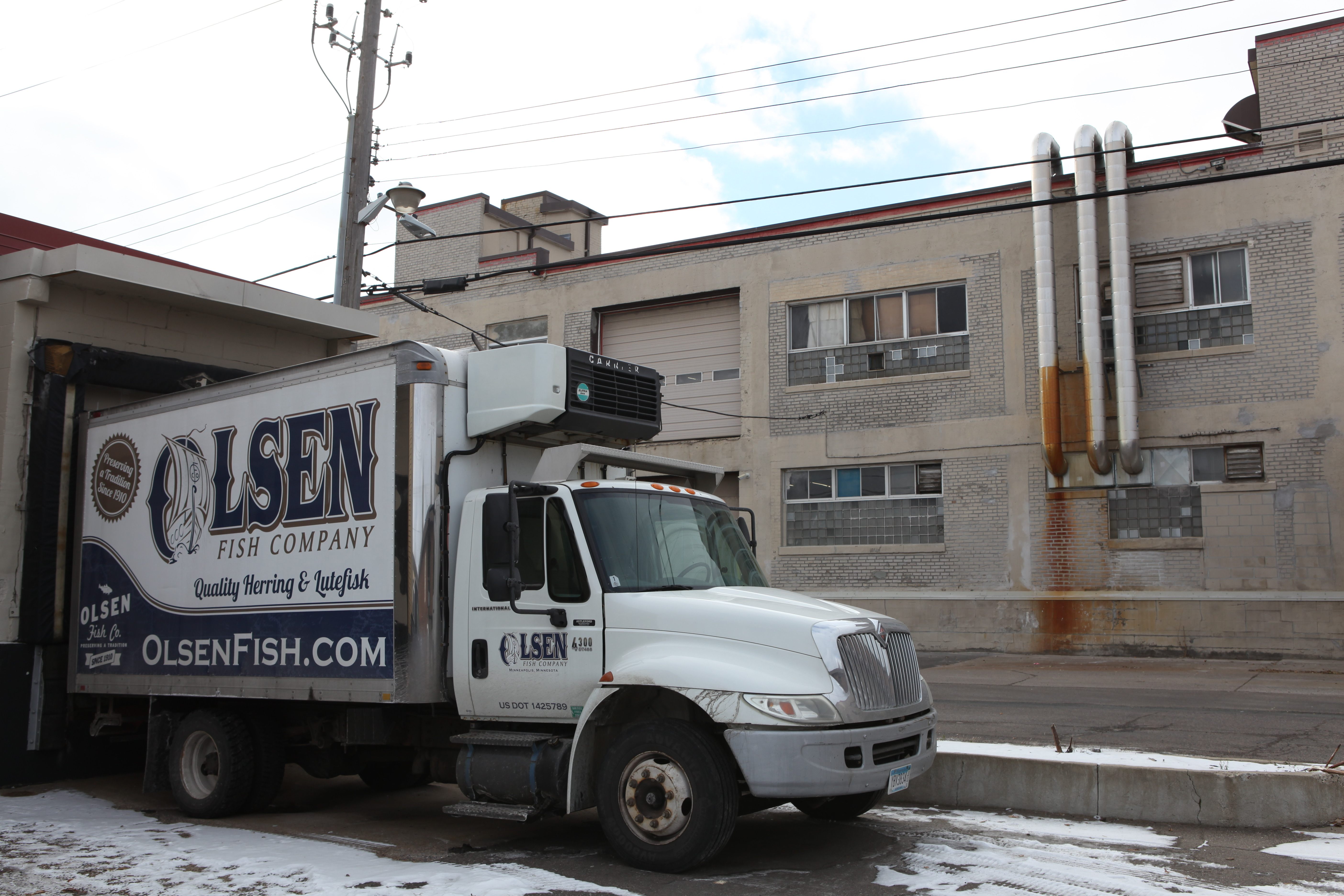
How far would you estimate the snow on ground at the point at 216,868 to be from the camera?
618 centimetres

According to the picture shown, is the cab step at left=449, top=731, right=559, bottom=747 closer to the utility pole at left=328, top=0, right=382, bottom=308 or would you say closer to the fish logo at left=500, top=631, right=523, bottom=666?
the fish logo at left=500, top=631, right=523, bottom=666

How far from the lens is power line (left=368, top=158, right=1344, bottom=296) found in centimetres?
1270

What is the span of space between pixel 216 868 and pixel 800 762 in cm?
360

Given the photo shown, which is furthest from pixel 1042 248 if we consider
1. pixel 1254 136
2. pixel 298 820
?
pixel 298 820

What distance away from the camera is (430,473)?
7.59 metres

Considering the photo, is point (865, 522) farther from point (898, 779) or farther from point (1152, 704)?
point (898, 779)

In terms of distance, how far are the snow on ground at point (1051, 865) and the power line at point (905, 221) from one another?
7.23 metres

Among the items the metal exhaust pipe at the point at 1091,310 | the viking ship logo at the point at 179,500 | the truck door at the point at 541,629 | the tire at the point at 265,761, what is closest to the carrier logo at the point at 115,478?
the viking ship logo at the point at 179,500

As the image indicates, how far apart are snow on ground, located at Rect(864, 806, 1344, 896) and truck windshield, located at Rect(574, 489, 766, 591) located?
2.07 m

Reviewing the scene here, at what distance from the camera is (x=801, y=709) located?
6.16 metres

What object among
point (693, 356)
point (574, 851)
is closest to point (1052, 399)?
point (693, 356)

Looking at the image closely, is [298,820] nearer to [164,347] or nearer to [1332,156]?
[164,347]

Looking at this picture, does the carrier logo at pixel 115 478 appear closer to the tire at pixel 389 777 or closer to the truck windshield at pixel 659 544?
the tire at pixel 389 777

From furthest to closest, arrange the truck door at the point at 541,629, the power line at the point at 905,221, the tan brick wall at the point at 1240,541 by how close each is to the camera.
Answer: the tan brick wall at the point at 1240,541
the power line at the point at 905,221
the truck door at the point at 541,629
